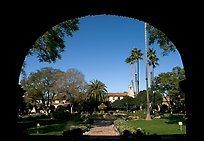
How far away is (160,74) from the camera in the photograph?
61.7 meters

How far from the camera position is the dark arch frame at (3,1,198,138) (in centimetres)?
734

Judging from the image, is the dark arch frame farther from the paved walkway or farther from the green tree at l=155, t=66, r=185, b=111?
the green tree at l=155, t=66, r=185, b=111

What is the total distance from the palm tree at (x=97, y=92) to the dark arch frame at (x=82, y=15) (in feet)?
217

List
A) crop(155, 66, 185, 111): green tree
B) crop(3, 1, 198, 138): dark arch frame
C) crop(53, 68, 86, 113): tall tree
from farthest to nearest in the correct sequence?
1. crop(53, 68, 86, 113): tall tree
2. crop(155, 66, 185, 111): green tree
3. crop(3, 1, 198, 138): dark arch frame

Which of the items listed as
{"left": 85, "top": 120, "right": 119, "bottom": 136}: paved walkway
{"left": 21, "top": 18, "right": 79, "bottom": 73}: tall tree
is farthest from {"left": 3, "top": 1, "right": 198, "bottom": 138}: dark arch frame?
{"left": 85, "top": 120, "right": 119, "bottom": 136}: paved walkway

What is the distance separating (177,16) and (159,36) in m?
11.9

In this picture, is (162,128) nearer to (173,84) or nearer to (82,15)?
(82,15)

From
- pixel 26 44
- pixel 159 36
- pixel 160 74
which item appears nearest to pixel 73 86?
pixel 160 74

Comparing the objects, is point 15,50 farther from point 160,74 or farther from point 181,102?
point 160,74

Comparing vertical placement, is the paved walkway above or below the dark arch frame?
below

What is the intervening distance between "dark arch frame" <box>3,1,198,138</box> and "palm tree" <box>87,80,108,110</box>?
2605 inches

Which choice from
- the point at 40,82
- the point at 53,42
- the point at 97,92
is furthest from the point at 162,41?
the point at 97,92

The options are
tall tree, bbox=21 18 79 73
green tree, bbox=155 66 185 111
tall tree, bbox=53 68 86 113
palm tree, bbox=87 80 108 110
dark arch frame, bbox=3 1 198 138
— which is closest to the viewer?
dark arch frame, bbox=3 1 198 138

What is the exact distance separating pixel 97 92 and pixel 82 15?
222ft
